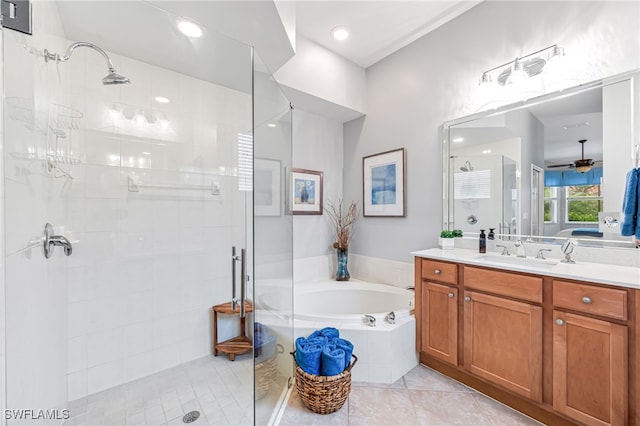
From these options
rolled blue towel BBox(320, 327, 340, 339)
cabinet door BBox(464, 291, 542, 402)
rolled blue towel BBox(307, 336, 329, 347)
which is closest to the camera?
cabinet door BBox(464, 291, 542, 402)

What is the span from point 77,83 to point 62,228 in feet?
3.05

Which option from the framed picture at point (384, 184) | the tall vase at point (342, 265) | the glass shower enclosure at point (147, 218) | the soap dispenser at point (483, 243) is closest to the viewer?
the glass shower enclosure at point (147, 218)

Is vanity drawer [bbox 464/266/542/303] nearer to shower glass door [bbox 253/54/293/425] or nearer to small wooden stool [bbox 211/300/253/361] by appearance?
shower glass door [bbox 253/54/293/425]

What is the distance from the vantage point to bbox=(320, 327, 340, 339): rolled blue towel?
1849 millimetres

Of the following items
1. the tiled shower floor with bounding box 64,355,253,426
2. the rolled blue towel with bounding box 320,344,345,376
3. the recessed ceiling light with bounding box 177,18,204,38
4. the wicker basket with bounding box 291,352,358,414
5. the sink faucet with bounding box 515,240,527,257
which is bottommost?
the tiled shower floor with bounding box 64,355,253,426

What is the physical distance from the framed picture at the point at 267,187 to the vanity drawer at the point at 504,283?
54.0 inches

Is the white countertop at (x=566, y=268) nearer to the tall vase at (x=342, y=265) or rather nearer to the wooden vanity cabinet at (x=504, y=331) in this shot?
the wooden vanity cabinet at (x=504, y=331)

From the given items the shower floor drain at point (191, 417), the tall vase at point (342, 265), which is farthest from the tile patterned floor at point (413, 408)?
the tall vase at point (342, 265)

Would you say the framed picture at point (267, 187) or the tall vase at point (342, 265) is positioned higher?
the framed picture at point (267, 187)

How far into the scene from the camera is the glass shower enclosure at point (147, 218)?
4.50ft

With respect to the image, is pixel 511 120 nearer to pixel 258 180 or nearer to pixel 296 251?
pixel 258 180

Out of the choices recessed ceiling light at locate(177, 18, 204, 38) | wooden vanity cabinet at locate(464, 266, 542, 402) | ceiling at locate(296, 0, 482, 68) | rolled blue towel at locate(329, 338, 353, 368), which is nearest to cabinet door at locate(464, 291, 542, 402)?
wooden vanity cabinet at locate(464, 266, 542, 402)

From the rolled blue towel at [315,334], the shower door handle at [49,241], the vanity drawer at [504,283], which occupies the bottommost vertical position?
the rolled blue towel at [315,334]

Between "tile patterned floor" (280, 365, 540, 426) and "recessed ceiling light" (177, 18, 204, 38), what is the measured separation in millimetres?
2489
